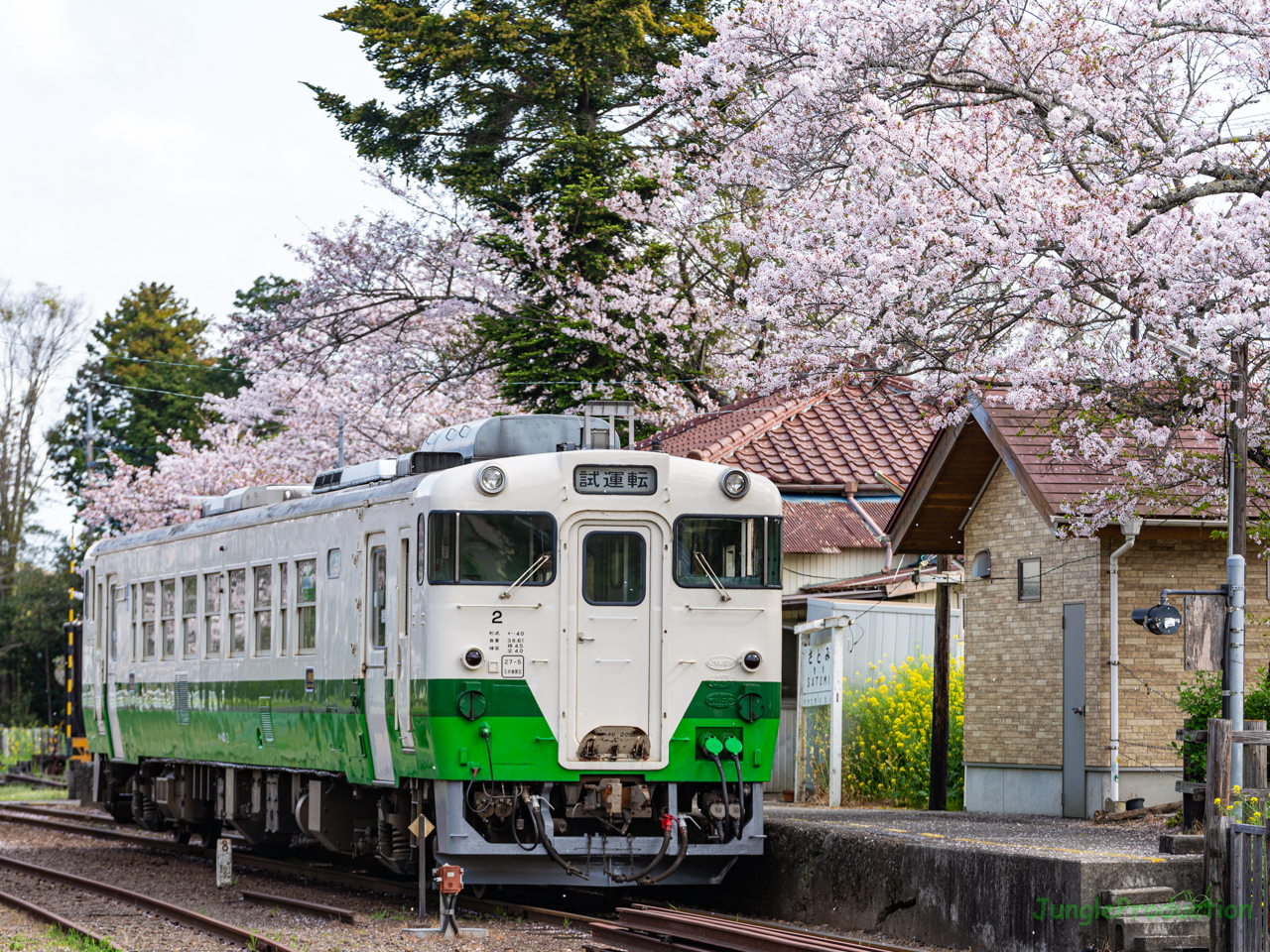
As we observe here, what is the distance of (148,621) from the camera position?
57.1ft

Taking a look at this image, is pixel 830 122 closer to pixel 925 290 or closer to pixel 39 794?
pixel 925 290

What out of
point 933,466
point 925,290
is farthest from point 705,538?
point 933,466

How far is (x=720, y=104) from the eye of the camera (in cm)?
1798

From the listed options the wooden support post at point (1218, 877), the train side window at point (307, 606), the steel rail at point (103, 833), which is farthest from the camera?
the steel rail at point (103, 833)

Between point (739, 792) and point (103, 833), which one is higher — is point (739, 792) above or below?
above

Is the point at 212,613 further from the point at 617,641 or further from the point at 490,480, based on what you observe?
the point at 617,641

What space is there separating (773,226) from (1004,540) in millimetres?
3755

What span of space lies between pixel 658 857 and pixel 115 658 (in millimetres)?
8856

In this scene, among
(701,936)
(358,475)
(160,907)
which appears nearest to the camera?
(701,936)

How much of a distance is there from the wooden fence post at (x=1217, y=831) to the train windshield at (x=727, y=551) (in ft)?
11.7

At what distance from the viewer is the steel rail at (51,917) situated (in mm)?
11164

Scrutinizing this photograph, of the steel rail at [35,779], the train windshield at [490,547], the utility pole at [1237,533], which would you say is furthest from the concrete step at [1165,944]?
the steel rail at [35,779]

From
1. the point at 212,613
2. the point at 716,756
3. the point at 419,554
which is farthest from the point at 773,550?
the point at 212,613

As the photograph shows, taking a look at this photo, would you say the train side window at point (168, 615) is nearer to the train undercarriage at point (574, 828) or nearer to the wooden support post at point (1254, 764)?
the train undercarriage at point (574, 828)
